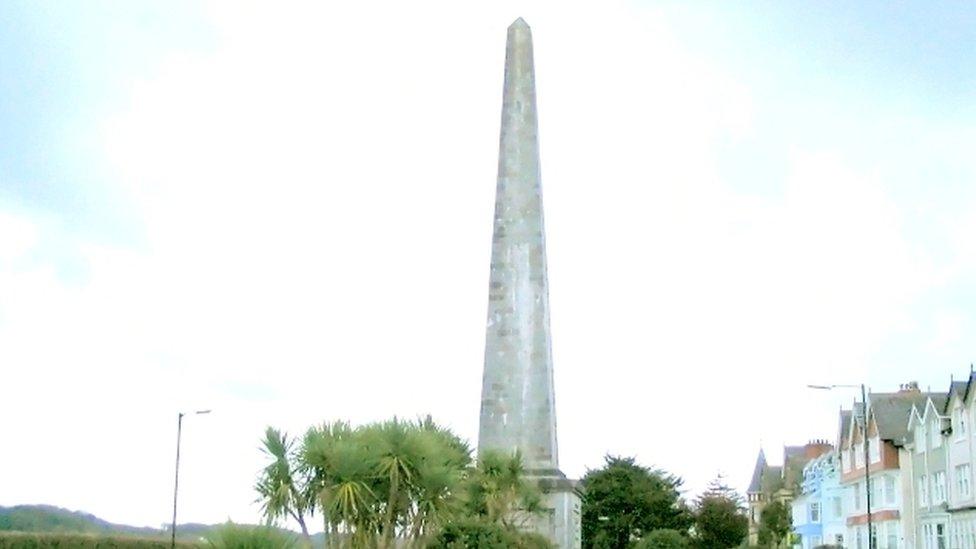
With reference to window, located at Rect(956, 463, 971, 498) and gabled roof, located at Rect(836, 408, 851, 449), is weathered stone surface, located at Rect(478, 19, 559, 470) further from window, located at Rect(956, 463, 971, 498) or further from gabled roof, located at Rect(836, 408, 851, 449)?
gabled roof, located at Rect(836, 408, 851, 449)

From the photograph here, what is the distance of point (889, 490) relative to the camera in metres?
65.0

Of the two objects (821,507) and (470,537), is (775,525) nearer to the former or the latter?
(821,507)

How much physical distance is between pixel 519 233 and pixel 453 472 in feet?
47.2

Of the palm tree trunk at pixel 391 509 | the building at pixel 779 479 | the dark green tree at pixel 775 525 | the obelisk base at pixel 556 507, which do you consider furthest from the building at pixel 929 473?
the building at pixel 779 479

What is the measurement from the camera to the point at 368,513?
24.6 meters

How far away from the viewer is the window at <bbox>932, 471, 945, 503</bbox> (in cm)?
5759

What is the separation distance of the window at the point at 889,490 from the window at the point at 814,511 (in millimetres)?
20719

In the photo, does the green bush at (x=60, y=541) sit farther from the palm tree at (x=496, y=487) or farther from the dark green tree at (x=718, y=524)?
the dark green tree at (x=718, y=524)

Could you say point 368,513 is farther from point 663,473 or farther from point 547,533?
point 663,473

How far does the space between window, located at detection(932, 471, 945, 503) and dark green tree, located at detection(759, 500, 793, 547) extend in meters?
52.2

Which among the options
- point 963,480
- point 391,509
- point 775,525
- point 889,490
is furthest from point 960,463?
point 775,525

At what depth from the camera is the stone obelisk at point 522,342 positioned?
3769cm

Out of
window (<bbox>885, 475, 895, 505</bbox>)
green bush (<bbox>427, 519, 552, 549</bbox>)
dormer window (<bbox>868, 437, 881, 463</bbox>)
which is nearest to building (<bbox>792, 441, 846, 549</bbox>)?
dormer window (<bbox>868, 437, 881, 463</bbox>)

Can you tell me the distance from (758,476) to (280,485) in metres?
138
